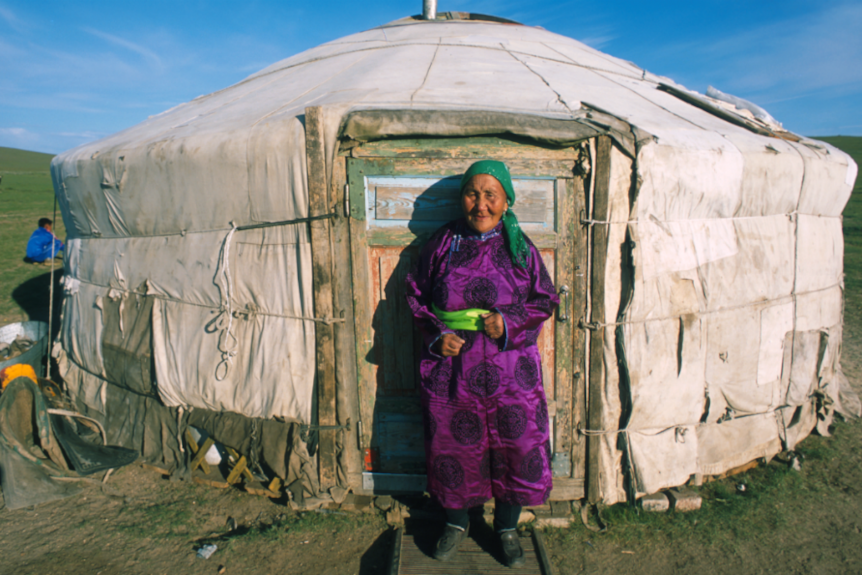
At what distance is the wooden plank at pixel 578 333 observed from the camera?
254cm

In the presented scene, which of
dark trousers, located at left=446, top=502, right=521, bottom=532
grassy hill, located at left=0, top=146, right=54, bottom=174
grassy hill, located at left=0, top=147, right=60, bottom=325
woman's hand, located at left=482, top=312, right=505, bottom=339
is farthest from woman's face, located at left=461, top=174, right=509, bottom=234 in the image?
grassy hill, located at left=0, top=146, right=54, bottom=174

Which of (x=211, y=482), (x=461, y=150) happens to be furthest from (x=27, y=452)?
(x=461, y=150)

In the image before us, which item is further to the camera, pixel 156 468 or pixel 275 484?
pixel 156 468

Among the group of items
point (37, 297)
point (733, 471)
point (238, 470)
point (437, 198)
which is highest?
point (437, 198)

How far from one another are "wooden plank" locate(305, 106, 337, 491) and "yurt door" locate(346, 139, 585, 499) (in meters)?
0.15

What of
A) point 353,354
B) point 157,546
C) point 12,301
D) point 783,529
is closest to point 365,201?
point 353,354

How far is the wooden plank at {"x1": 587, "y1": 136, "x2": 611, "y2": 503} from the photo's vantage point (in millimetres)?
2492

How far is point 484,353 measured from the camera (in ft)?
7.38

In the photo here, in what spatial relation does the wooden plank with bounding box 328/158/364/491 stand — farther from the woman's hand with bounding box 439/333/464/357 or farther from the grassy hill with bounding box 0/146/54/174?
the grassy hill with bounding box 0/146/54/174

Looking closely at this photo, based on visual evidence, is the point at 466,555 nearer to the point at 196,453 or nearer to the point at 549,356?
the point at 549,356

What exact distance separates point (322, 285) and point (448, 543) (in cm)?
148

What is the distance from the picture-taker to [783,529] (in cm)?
268

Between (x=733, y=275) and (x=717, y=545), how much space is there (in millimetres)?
1515

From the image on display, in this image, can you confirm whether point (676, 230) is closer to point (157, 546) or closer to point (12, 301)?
point (157, 546)
